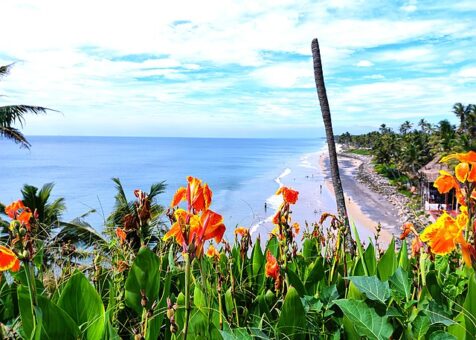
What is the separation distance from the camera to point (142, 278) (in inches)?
54.9

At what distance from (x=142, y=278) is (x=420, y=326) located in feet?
2.81

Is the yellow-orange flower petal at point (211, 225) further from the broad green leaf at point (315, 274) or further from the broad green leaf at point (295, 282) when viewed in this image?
the broad green leaf at point (315, 274)

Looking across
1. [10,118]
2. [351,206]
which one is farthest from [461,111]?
[10,118]

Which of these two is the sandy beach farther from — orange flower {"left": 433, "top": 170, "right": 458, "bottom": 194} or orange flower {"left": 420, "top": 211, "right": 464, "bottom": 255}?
orange flower {"left": 420, "top": 211, "right": 464, "bottom": 255}

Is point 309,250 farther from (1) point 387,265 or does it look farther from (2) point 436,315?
(2) point 436,315

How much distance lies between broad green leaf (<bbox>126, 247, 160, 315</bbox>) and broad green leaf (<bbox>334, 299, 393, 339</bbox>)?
643 millimetres

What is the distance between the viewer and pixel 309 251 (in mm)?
2125

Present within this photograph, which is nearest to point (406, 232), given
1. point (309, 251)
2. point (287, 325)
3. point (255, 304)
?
point (309, 251)

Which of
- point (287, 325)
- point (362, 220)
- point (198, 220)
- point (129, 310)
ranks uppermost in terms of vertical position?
point (198, 220)

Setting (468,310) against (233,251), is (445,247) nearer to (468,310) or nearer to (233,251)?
(468,310)

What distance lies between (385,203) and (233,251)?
4214 centimetres

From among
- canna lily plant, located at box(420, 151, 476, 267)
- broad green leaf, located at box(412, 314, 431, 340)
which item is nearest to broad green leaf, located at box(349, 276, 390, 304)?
broad green leaf, located at box(412, 314, 431, 340)

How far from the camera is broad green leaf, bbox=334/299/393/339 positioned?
39.6 inches

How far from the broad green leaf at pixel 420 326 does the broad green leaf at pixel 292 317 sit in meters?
0.29
